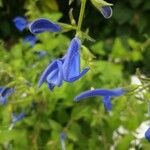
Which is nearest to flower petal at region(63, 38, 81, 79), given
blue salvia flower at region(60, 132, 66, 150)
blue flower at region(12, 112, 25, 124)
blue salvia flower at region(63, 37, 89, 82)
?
blue salvia flower at region(63, 37, 89, 82)

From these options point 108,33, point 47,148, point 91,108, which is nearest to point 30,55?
point 91,108

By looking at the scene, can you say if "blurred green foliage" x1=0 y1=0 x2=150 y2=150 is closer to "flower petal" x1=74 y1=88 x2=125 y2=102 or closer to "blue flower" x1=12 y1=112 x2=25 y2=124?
"blue flower" x1=12 y1=112 x2=25 y2=124

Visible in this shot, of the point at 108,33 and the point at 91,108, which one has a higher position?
the point at 91,108

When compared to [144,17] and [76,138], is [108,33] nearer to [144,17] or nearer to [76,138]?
[144,17]

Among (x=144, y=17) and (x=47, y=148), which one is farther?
(x=144, y=17)

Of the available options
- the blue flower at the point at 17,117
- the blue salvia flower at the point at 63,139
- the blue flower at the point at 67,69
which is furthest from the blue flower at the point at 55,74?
the blue flower at the point at 17,117

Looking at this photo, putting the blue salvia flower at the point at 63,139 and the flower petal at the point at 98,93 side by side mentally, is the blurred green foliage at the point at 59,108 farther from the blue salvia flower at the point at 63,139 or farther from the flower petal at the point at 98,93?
the flower petal at the point at 98,93

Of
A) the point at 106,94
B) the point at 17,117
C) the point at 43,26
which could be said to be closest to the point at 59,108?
the point at 17,117
